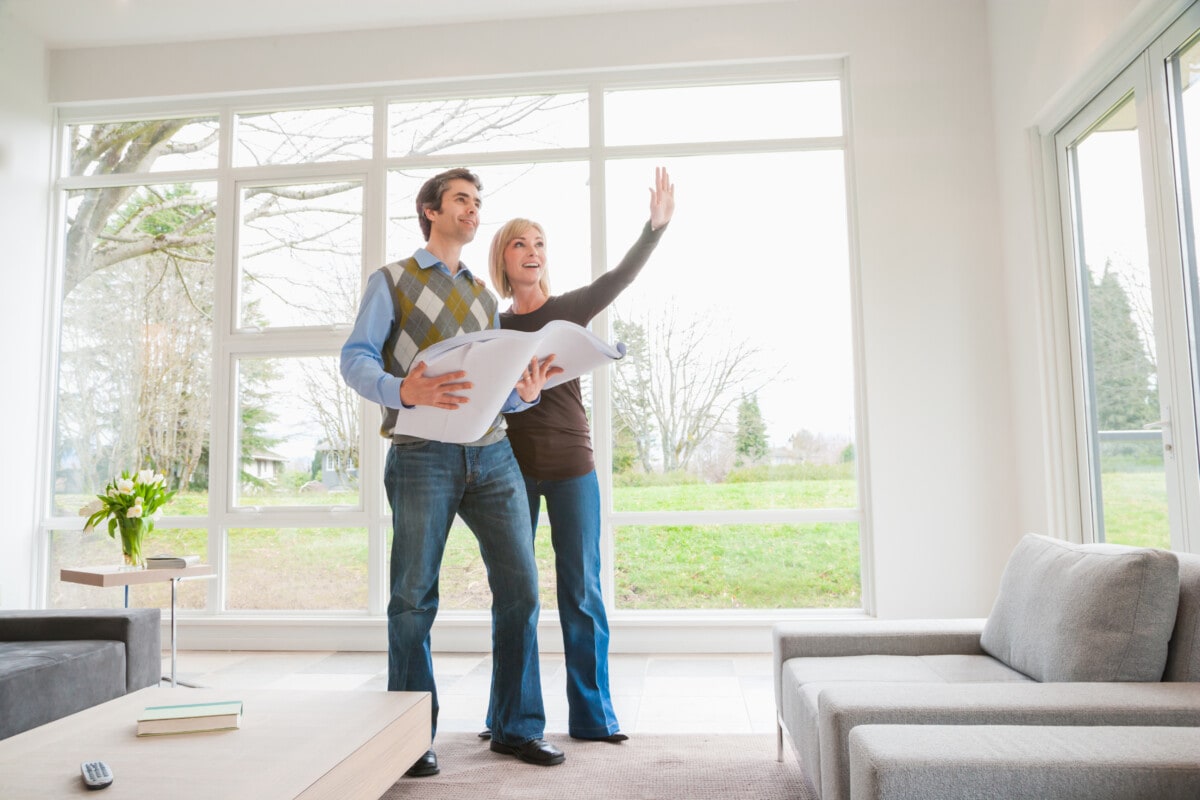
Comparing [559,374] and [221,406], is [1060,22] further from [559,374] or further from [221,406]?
[221,406]

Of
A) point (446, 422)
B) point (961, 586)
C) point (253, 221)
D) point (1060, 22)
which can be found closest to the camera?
point (446, 422)

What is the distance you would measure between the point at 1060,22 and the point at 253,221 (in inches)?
156

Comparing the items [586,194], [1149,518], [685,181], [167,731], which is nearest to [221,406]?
[586,194]

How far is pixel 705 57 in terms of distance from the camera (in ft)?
14.1

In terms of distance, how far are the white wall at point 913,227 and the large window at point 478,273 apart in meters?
0.18

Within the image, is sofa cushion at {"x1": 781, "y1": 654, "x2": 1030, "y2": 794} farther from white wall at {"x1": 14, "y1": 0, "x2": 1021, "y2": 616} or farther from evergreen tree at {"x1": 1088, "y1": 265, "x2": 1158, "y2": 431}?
white wall at {"x1": 14, "y1": 0, "x2": 1021, "y2": 616}

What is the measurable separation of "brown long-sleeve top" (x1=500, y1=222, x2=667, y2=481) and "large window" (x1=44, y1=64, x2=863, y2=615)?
1473 millimetres

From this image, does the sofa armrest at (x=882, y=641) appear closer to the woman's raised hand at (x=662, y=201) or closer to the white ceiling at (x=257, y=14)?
the woman's raised hand at (x=662, y=201)

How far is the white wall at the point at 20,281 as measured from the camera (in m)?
4.46

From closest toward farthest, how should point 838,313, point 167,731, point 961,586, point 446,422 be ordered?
1. point 167,731
2. point 446,422
3. point 961,586
4. point 838,313

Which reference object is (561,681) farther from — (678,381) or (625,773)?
(678,381)

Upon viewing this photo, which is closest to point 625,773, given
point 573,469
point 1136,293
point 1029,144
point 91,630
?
point 573,469

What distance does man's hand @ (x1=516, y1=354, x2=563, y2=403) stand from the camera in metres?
2.32

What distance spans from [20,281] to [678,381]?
140 inches
